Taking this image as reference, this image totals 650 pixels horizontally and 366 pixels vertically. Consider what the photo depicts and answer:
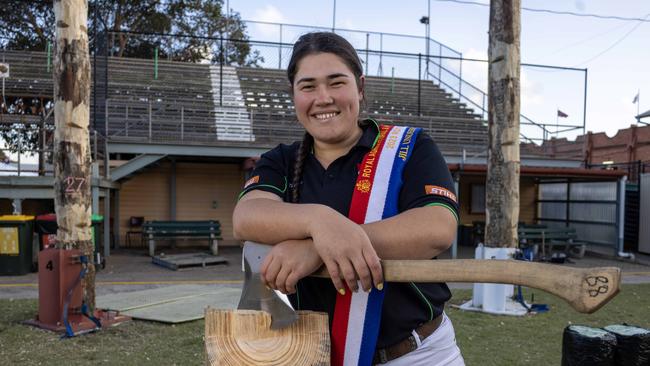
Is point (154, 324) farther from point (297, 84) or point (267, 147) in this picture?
point (267, 147)

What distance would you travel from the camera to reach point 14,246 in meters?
10.7

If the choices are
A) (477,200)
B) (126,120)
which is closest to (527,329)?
(126,120)

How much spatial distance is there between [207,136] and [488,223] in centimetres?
1122

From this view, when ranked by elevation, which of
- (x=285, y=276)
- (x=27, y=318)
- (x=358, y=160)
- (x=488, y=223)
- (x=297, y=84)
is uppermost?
(x=297, y=84)

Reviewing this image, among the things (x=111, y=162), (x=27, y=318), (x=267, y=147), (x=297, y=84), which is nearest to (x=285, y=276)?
(x=297, y=84)

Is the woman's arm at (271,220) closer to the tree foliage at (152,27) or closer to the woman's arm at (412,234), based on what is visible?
the woman's arm at (412,234)

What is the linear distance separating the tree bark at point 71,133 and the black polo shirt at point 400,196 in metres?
5.62

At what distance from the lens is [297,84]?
1558mm

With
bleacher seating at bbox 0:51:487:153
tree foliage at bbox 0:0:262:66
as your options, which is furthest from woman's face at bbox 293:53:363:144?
tree foliage at bbox 0:0:262:66

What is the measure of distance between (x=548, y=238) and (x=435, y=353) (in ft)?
48.4

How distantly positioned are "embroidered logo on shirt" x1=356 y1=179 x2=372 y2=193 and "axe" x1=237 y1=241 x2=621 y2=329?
0.25 metres

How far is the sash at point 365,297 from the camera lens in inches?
56.6

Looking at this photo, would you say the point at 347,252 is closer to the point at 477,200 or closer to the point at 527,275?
the point at 527,275

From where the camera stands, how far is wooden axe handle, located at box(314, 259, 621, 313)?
3.69ft
